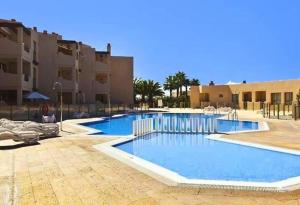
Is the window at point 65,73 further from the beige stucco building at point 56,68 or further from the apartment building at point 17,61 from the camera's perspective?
the apartment building at point 17,61

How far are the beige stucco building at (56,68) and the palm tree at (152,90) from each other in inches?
356

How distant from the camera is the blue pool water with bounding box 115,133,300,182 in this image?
30.4 ft

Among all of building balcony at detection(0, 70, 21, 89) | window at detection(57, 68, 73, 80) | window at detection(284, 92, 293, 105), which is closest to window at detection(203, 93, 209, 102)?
window at detection(284, 92, 293, 105)

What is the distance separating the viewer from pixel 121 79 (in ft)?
165

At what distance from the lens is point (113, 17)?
27203 millimetres

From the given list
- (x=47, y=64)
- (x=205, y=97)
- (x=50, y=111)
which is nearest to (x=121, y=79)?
(x=205, y=97)

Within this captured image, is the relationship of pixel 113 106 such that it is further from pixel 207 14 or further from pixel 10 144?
pixel 10 144

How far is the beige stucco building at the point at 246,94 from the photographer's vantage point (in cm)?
4156

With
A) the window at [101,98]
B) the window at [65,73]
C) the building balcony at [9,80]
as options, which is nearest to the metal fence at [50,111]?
the building balcony at [9,80]

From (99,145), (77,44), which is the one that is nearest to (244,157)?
(99,145)

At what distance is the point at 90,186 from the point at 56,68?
1271 inches

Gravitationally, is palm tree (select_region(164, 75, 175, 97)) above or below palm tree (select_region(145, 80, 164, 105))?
above

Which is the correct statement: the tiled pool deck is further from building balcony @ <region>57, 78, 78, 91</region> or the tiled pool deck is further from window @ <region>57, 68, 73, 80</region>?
window @ <region>57, 68, 73, 80</region>

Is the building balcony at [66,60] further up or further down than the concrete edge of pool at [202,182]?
further up
